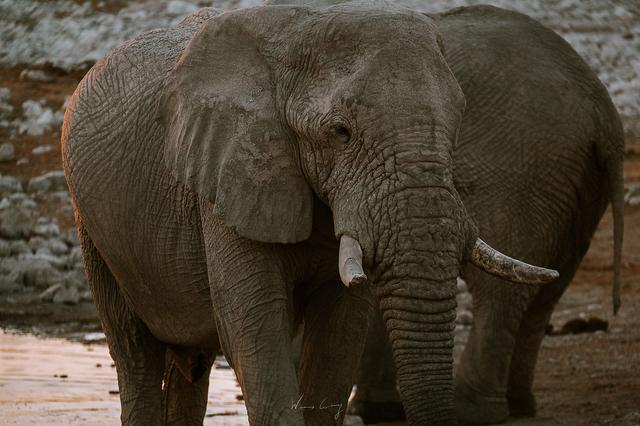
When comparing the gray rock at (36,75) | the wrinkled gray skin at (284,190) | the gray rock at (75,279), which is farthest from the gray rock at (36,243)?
the wrinkled gray skin at (284,190)

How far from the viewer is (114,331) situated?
6.03m

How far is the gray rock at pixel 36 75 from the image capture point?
14203 millimetres

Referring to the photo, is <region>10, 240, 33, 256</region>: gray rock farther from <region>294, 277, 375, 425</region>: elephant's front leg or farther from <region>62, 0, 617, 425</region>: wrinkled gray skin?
<region>294, 277, 375, 425</region>: elephant's front leg

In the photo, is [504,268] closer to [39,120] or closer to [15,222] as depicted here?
[15,222]

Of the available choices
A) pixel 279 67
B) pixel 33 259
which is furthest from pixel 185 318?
pixel 33 259

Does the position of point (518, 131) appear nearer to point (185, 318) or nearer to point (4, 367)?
point (185, 318)

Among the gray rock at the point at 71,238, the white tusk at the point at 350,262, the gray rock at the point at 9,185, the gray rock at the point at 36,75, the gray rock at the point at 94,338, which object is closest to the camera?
the white tusk at the point at 350,262

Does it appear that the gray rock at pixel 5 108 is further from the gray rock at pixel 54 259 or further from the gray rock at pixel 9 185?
the gray rock at pixel 54 259

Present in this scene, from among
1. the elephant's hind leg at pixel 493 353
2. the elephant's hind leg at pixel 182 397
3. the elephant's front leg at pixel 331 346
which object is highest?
the elephant's front leg at pixel 331 346

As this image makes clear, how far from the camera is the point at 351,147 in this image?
472 cm

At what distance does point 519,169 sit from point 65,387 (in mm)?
2439

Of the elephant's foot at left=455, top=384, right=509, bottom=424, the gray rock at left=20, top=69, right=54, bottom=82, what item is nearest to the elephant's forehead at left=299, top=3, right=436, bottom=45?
the elephant's foot at left=455, top=384, right=509, bottom=424

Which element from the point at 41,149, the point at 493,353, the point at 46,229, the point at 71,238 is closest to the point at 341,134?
the point at 493,353

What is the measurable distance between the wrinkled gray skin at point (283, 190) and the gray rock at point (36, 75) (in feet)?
27.8
